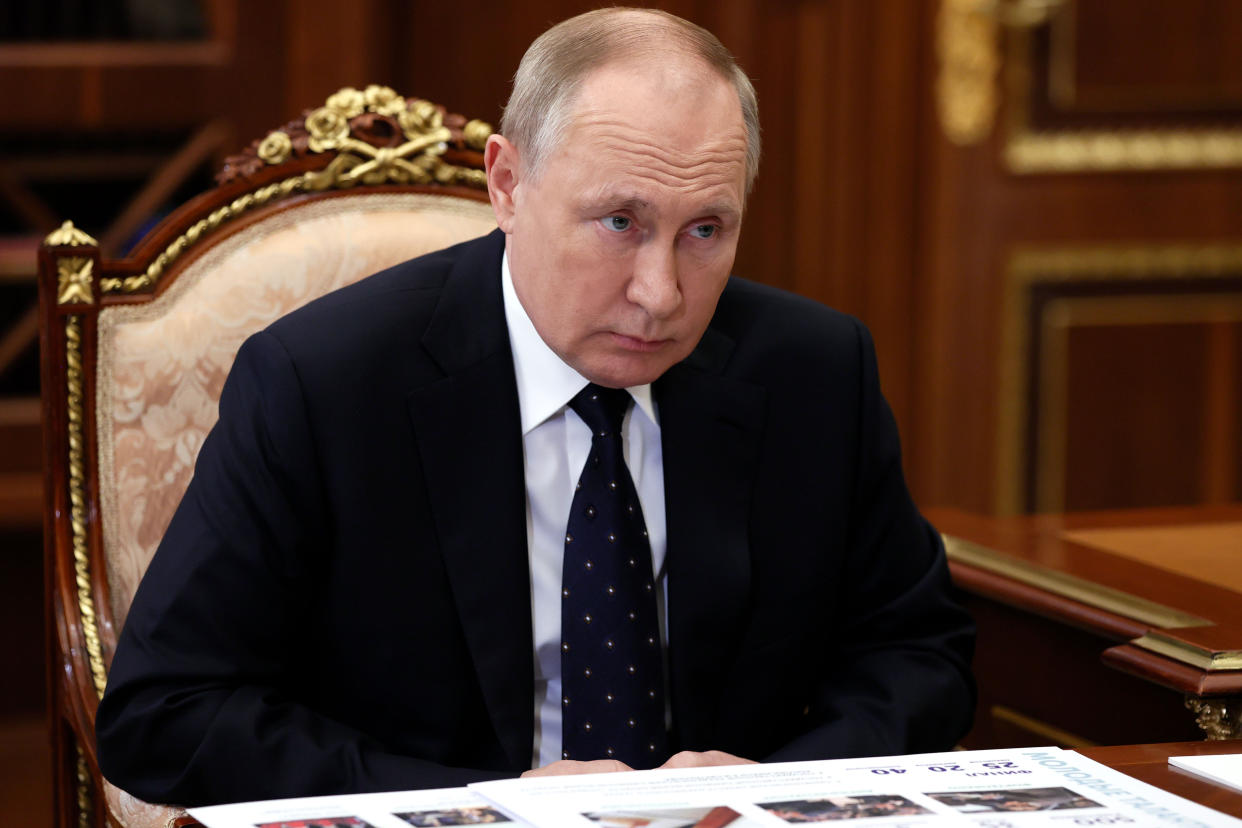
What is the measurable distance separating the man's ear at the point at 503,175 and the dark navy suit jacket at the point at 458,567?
108 millimetres

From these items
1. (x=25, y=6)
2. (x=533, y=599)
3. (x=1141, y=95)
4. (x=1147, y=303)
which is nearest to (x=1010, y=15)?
(x=1141, y=95)

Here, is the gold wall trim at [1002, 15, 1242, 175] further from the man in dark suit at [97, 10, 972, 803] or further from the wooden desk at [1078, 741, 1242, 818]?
the wooden desk at [1078, 741, 1242, 818]

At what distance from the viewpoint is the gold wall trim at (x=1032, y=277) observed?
378 cm

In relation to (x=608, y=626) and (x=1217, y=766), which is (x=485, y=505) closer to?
(x=608, y=626)

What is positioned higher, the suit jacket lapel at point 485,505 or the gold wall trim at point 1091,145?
the gold wall trim at point 1091,145

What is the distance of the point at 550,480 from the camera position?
152 centimetres

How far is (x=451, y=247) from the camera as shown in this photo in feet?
5.52

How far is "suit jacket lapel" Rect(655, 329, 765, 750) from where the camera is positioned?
60.0 inches

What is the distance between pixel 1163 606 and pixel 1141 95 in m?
2.47

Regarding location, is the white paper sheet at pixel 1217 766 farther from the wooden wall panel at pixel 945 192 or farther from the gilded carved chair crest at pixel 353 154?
the wooden wall panel at pixel 945 192

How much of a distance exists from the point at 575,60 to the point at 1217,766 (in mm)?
791

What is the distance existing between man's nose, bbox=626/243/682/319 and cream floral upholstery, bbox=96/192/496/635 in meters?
0.49

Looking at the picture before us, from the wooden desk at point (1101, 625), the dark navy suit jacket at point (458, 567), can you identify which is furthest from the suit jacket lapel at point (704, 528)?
the wooden desk at point (1101, 625)

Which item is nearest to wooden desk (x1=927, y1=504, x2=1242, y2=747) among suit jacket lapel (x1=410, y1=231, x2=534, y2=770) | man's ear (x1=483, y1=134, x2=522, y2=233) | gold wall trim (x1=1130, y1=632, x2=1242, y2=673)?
gold wall trim (x1=1130, y1=632, x2=1242, y2=673)
